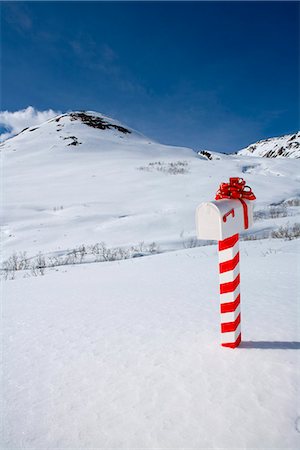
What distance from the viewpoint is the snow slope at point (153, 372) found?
147 cm

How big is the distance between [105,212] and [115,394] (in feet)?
33.8

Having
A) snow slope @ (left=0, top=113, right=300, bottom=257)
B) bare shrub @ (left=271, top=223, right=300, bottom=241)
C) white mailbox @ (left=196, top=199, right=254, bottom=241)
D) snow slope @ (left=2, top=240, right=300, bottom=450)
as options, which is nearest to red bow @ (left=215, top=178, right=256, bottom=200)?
white mailbox @ (left=196, top=199, right=254, bottom=241)

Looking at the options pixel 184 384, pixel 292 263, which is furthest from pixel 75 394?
pixel 292 263

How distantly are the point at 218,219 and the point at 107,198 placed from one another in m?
12.9

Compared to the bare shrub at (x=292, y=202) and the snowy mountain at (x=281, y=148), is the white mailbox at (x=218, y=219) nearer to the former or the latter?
the bare shrub at (x=292, y=202)

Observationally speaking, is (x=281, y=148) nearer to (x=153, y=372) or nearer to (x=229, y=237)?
(x=229, y=237)

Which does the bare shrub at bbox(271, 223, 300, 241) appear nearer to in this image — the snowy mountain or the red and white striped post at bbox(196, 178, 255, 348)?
the red and white striped post at bbox(196, 178, 255, 348)

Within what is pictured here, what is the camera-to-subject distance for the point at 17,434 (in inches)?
60.8

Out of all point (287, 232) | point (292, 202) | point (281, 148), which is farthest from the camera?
point (281, 148)

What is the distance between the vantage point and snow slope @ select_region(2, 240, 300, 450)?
4.81 feet

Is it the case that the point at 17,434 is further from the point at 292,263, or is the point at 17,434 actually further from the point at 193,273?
the point at 292,263

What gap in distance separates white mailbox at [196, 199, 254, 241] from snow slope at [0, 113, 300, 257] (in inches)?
233

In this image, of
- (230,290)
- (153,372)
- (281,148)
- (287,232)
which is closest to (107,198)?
(287,232)

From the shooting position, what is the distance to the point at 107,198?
1445 cm
